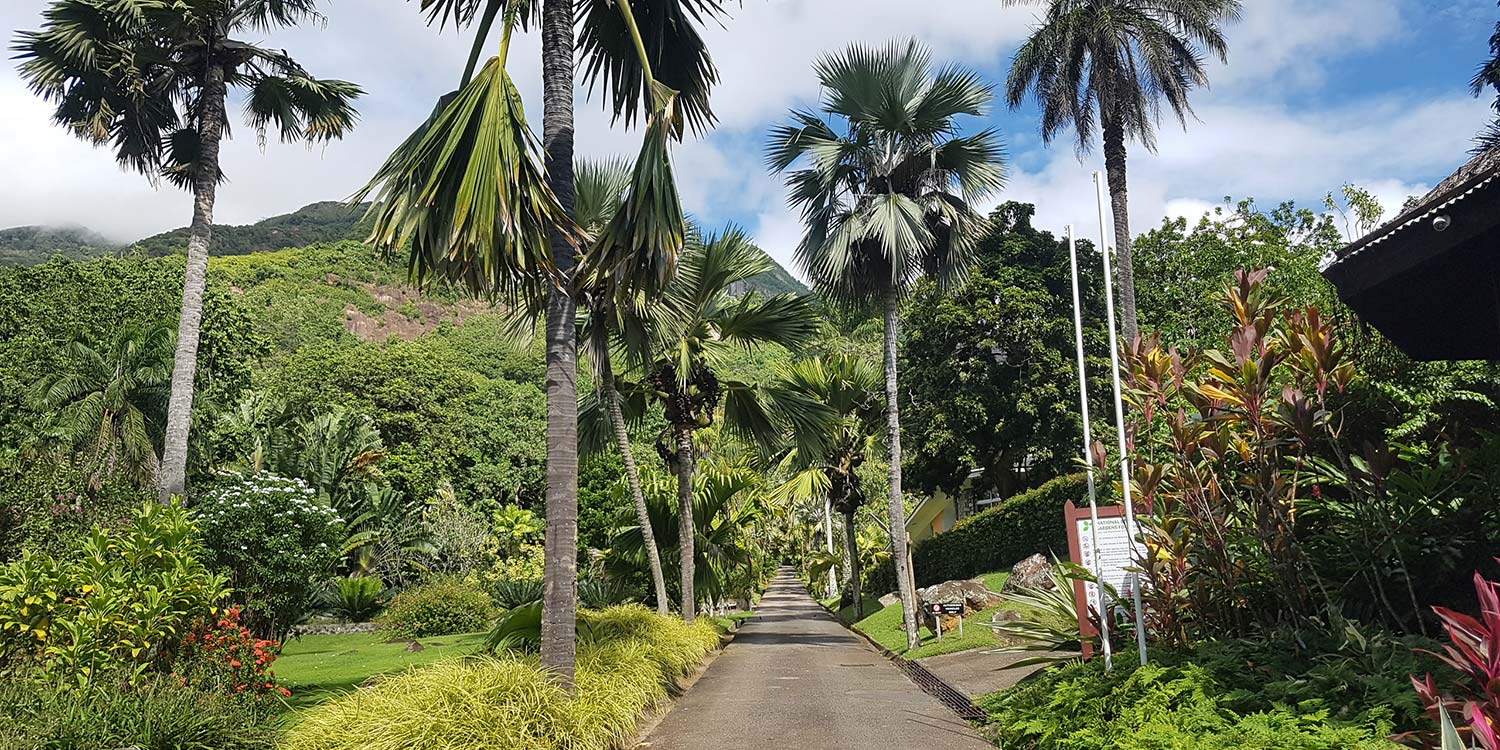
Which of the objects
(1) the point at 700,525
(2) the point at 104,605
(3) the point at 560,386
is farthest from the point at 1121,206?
(2) the point at 104,605

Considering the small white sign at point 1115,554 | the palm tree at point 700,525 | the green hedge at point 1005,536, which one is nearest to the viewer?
the small white sign at point 1115,554

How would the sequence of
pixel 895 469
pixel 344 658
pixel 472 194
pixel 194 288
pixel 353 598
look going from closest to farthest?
1. pixel 472 194
2. pixel 194 288
3. pixel 344 658
4. pixel 895 469
5. pixel 353 598

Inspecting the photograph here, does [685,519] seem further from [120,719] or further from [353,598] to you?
[353,598]

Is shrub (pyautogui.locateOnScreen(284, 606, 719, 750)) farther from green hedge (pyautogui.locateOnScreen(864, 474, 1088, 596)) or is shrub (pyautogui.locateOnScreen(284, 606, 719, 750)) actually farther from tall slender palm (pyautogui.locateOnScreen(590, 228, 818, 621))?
green hedge (pyautogui.locateOnScreen(864, 474, 1088, 596))

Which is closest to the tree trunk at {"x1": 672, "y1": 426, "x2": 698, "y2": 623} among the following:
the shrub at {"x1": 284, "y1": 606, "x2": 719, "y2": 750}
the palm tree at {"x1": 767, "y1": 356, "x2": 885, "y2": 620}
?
the palm tree at {"x1": 767, "y1": 356, "x2": 885, "y2": 620}

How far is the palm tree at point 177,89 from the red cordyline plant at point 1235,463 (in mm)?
12739

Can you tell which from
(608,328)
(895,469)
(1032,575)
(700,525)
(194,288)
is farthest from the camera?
(1032,575)

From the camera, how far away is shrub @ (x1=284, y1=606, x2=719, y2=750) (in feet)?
20.3

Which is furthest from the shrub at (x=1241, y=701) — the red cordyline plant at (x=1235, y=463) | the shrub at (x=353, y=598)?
the shrub at (x=353, y=598)

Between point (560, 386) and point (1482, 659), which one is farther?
point (560, 386)

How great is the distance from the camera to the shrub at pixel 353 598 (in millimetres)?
26031

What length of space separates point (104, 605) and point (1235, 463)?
29.0 ft

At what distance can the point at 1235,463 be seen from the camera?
7293 millimetres

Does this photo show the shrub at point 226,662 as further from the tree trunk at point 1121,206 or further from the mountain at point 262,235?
the mountain at point 262,235
